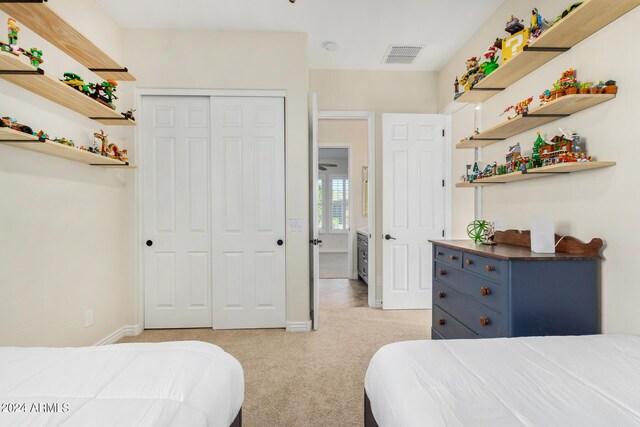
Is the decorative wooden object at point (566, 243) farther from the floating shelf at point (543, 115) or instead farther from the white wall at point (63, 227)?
the white wall at point (63, 227)

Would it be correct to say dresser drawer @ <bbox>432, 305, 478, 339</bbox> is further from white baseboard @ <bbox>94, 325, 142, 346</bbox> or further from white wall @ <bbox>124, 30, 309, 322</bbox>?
white baseboard @ <bbox>94, 325, 142, 346</bbox>

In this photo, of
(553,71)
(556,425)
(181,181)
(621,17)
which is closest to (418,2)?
(553,71)

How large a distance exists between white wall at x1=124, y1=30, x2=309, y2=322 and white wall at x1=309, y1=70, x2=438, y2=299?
77cm

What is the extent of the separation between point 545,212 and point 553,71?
953mm

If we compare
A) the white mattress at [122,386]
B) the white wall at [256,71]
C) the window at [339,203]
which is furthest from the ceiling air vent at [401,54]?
the window at [339,203]

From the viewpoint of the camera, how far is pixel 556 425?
728 millimetres

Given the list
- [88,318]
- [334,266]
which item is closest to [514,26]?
[88,318]

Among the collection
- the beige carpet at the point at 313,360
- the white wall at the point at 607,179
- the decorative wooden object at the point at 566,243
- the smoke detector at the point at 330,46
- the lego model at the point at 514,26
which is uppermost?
the smoke detector at the point at 330,46

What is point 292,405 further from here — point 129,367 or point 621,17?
point 621,17

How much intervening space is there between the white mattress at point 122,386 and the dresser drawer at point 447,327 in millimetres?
1637

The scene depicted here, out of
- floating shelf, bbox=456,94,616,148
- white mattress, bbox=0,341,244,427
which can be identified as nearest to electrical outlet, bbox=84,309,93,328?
white mattress, bbox=0,341,244,427

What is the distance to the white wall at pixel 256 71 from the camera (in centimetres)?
305

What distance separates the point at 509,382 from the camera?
36.3 inches

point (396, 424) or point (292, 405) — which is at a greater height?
point (396, 424)
